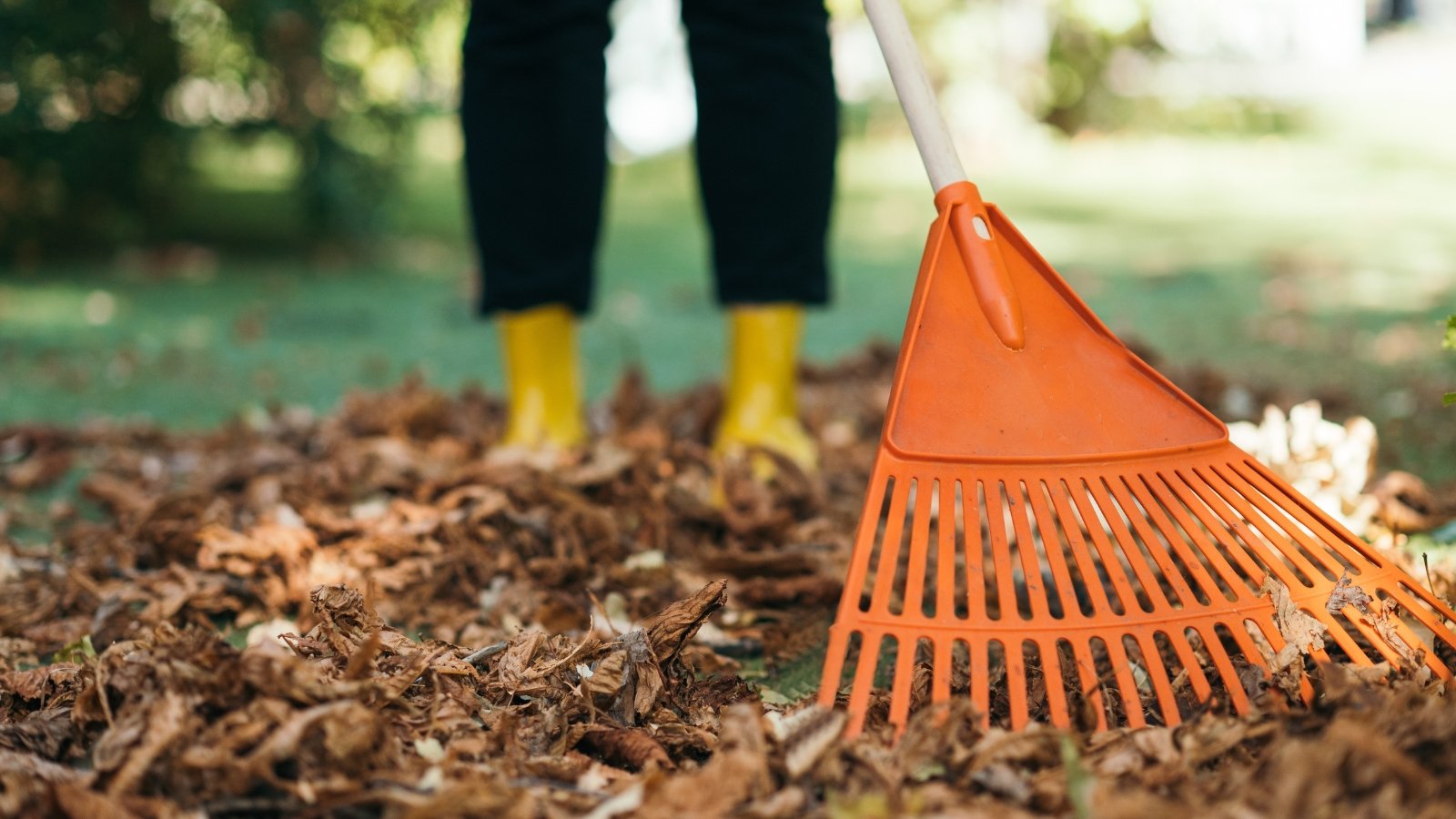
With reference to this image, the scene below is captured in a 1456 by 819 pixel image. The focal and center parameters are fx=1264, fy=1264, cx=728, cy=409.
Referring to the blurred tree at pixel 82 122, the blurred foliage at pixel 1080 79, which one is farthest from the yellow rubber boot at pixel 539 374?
the blurred foliage at pixel 1080 79

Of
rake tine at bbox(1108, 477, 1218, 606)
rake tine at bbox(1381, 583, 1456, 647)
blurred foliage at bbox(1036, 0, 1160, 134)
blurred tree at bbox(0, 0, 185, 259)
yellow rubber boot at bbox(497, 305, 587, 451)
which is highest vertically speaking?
blurred foliage at bbox(1036, 0, 1160, 134)

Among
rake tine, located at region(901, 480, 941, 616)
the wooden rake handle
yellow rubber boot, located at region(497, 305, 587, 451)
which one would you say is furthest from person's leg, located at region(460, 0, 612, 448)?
rake tine, located at region(901, 480, 941, 616)

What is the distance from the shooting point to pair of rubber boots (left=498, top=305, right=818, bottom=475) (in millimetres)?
1996

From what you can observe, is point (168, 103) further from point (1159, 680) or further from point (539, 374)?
point (1159, 680)

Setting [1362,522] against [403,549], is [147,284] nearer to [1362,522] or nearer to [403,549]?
[403,549]

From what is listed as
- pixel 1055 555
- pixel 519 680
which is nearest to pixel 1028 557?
pixel 1055 555

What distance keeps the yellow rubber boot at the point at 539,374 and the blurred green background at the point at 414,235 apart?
842 mm

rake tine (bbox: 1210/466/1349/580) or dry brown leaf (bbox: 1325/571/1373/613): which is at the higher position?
rake tine (bbox: 1210/466/1349/580)

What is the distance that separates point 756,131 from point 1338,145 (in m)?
7.26

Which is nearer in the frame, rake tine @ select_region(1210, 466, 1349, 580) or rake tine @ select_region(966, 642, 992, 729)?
rake tine @ select_region(966, 642, 992, 729)

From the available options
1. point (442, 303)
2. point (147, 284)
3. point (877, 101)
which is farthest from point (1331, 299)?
point (877, 101)

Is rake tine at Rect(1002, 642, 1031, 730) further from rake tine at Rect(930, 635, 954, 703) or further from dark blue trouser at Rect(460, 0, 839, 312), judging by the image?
dark blue trouser at Rect(460, 0, 839, 312)

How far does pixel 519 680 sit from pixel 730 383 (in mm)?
943

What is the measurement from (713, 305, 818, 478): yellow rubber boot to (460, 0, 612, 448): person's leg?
0.90 feet
